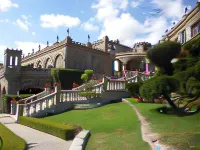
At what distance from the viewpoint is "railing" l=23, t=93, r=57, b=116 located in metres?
16.3

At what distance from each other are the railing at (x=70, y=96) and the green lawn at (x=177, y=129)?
7.90 m

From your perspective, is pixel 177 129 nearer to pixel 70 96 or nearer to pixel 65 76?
pixel 70 96

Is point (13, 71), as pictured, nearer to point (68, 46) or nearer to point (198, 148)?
point (68, 46)

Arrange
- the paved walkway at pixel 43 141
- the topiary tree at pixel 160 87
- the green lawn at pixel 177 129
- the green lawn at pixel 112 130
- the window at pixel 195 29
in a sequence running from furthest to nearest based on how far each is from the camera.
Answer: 1. the window at pixel 195 29
2. the paved walkway at pixel 43 141
3. the topiary tree at pixel 160 87
4. the green lawn at pixel 112 130
5. the green lawn at pixel 177 129

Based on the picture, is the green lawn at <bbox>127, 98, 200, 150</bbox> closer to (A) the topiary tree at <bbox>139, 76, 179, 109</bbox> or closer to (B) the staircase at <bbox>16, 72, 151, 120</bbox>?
(A) the topiary tree at <bbox>139, 76, 179, 109</bbox>

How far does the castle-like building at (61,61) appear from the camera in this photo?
3095 cm

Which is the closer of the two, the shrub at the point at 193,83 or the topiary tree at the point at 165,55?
the shrub at the point at 193,83

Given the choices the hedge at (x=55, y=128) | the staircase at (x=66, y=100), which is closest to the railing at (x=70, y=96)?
the staircase at (x=66, y=100)

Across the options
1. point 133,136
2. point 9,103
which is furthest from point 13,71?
point 133,136

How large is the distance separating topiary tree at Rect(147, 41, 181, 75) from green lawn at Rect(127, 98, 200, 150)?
195 cm

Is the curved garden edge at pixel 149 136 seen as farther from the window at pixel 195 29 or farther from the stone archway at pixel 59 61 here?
the stone archway at pixel 59 61

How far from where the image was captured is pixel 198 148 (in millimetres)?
6188

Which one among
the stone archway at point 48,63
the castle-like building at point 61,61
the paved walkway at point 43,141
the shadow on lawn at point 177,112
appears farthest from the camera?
the stone archway at point 48,63

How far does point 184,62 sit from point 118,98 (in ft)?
36.6
